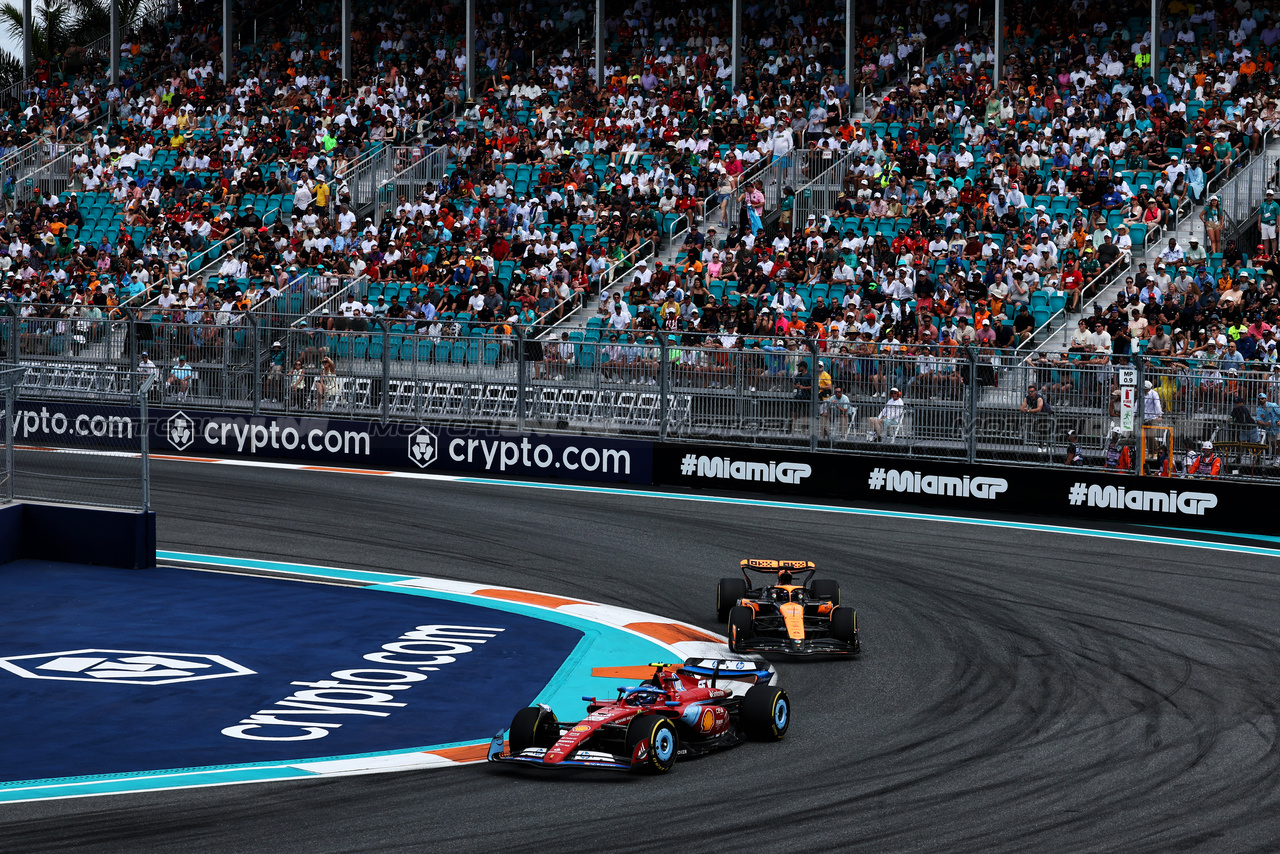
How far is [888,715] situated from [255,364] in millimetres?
15535

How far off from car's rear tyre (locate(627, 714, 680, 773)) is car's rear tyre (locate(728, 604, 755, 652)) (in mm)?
2929

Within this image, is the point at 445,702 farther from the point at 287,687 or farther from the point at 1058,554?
the point at 1058,554

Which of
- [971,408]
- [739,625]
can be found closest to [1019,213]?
[971,408]

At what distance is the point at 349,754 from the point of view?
9.35 meters

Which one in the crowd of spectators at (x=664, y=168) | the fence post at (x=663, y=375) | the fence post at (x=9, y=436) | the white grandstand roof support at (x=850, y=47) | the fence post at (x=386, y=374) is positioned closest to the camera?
the fence post at (x=9, y=436)

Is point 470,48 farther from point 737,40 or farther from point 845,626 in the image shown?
point 845,626

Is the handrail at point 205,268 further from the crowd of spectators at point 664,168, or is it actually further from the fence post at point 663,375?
the fence post at point 663,375

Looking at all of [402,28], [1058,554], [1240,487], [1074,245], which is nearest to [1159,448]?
[1240,487]

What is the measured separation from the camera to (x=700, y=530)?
58.9 ft

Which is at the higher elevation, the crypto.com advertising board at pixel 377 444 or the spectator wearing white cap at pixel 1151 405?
the spectator wearing white cap at pixel 1151 405

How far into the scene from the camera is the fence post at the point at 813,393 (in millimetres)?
20109

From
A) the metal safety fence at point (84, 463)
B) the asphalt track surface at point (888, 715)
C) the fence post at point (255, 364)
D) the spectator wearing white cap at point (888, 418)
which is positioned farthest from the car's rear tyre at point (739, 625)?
the fence post at point (255, 364)

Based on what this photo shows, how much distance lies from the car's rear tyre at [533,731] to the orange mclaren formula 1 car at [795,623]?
313cm

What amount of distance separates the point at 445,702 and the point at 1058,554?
8.14 metres
